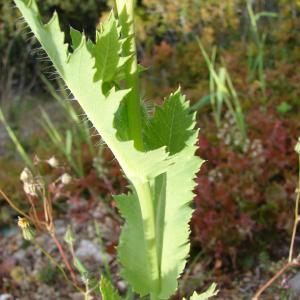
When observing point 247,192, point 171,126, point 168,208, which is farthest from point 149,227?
point 247,192

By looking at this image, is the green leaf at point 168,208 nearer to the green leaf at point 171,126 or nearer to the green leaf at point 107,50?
the green leaf at point 171,126

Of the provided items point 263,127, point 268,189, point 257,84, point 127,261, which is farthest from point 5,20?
point 127,261

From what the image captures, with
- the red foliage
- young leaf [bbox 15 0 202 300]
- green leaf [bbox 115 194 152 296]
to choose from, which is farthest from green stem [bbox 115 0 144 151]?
the red foliage

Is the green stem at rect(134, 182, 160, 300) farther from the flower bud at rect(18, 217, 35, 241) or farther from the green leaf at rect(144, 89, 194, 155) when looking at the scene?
the flower bud at rect(18, 217, 35, 241)

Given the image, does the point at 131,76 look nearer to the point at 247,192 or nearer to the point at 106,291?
the point at 106,291

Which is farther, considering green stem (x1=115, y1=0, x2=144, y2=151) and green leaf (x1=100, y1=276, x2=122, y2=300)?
green leaf (x1=100, y1=276, x2=122, y2=300)

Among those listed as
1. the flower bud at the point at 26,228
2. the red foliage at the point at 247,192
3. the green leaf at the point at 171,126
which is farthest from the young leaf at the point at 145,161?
the red foliage at the point at 247,192
